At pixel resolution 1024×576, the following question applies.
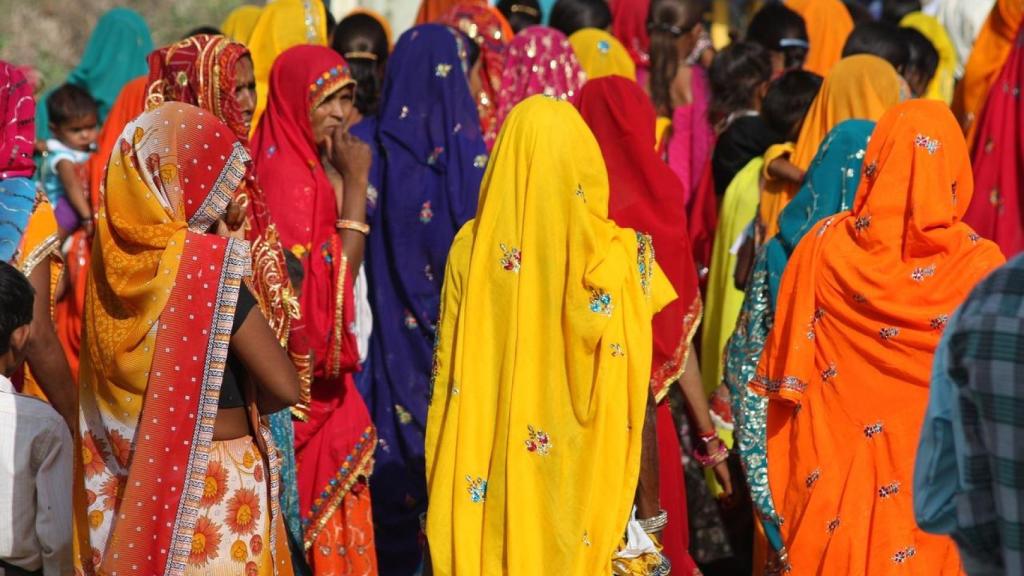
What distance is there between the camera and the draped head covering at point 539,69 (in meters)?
6.86

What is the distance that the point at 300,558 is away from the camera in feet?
15.9

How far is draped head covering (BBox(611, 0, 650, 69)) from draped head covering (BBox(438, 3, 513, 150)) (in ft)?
5.39

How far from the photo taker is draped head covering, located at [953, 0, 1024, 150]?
6715 mm

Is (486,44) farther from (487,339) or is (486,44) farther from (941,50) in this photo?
(487,339)

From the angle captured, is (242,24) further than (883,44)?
Yes

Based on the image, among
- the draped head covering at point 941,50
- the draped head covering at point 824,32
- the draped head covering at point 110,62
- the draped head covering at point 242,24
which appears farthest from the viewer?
the draped head covering at point 824,32

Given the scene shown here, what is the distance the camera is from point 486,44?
730 centimetres

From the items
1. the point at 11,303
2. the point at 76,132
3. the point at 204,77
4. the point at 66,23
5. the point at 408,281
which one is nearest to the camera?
the point at 11,303

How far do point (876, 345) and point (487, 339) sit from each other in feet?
3.87

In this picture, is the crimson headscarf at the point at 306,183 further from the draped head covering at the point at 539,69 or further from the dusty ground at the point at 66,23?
the dusty ground at the point at 66,23

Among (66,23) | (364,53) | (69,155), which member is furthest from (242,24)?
(66,23)

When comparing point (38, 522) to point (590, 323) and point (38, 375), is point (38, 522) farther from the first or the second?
point (590, 323)

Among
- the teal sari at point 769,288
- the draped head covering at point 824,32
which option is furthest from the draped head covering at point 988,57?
the teal sari at point 769,288

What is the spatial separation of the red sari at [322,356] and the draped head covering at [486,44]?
6.42ft
